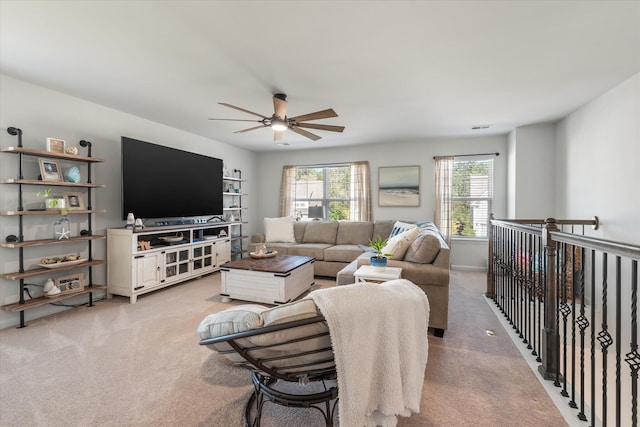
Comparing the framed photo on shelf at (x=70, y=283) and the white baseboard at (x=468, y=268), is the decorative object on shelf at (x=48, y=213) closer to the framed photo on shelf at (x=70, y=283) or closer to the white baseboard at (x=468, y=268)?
the framed photo on shelf at (x=70, y=283)

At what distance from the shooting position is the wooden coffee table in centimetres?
322

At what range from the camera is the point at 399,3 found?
1.73 metres

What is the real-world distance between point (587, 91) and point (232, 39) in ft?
12.4

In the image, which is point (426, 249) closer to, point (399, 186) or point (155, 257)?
point (399, 186)

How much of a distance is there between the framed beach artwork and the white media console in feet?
10.9

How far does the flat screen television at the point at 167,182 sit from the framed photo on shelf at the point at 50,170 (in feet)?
1.97

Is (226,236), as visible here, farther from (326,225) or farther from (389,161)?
(389,161)

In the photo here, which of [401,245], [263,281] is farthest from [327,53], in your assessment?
[263,281]

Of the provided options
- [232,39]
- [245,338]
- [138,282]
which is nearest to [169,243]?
[138,282]

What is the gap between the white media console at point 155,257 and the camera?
3.43 metres

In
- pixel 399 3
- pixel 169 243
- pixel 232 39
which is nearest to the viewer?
pixel 399 3

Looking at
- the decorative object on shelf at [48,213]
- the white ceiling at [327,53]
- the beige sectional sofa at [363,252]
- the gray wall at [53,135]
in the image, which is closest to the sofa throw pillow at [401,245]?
the beige sectional sofa at [363,252]

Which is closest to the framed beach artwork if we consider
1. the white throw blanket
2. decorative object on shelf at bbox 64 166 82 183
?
the white throw blanket

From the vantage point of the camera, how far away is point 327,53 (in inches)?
90.4
